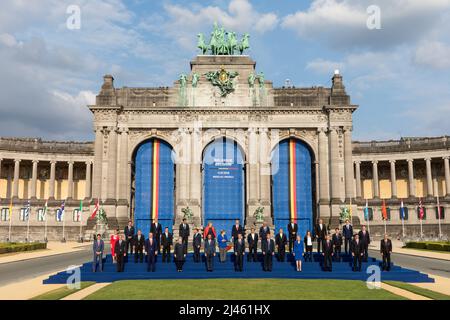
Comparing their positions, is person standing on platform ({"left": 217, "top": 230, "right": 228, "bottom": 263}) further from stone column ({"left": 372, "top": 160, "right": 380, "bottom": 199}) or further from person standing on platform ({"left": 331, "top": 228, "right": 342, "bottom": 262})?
stone column ({"left": 372, "top": 160, "right": 380, "bottom": 199})

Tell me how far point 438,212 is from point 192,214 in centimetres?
4105

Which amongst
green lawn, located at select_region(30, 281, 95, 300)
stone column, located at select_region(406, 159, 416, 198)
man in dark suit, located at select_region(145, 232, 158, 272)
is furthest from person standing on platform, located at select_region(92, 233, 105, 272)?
stone column, located at select_region(406, 159, 416, 198)

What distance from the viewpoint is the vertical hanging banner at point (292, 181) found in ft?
209

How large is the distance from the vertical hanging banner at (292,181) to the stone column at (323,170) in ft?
12.1

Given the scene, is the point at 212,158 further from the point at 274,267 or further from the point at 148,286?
the point at 148,286

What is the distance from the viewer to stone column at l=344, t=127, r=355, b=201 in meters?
62.8

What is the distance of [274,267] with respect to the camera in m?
26.5

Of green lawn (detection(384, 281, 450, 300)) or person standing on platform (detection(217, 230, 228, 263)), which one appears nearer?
green lawn (detection(384, 281, 450, 300))

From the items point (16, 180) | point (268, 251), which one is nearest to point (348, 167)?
point (268, 251)

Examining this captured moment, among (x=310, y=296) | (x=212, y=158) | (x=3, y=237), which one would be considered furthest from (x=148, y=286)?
(x=3, y=237)

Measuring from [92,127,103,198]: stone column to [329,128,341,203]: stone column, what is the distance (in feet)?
109

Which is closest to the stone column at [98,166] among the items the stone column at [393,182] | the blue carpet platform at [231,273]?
the blue carpet platform at [231,273]

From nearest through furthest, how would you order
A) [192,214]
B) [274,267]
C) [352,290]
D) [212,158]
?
[352,290], [274,267], [192,214], [212,158]
